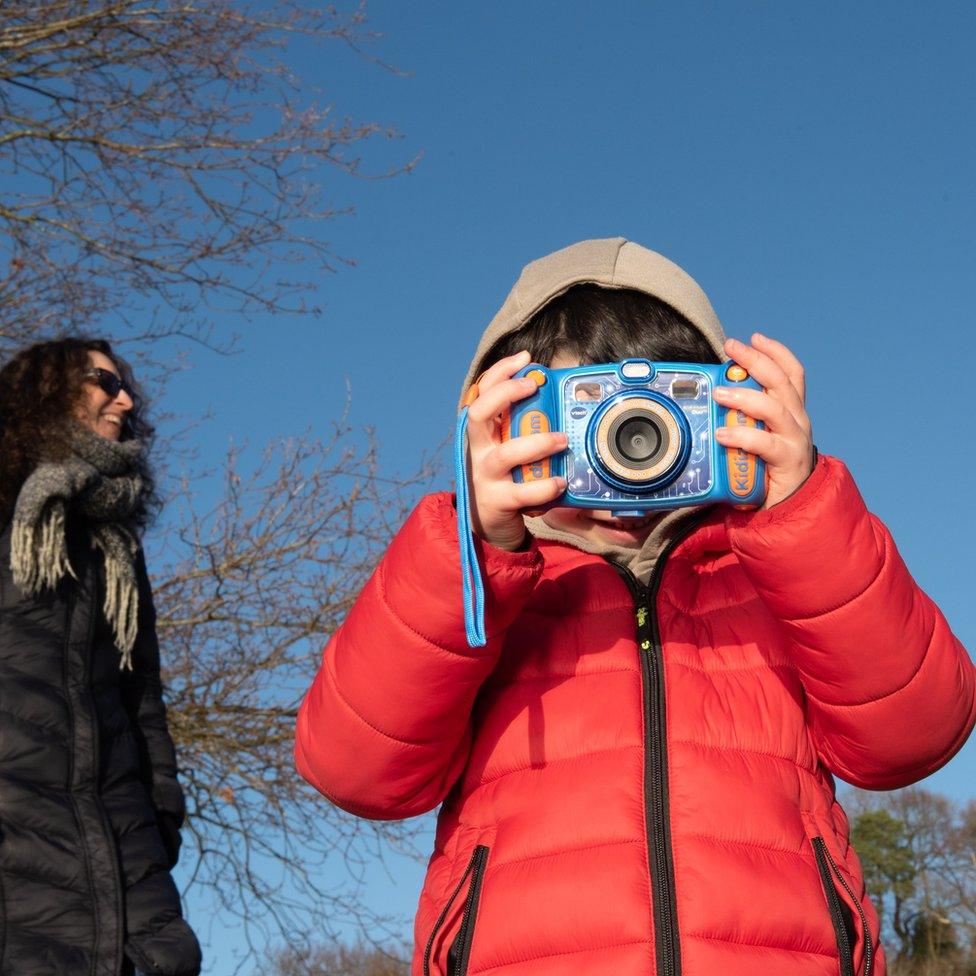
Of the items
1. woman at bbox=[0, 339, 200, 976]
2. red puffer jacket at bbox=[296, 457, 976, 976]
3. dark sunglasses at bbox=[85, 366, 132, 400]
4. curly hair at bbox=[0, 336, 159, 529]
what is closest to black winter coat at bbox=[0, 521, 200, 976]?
woman at bbox=[0, 339, 200, 976]

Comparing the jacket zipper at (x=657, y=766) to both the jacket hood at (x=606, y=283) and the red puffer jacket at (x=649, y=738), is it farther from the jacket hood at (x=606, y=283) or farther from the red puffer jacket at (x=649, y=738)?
the jacket hood at (x=606, y=283)

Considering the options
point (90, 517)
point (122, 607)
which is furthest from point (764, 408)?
point (90, 517)

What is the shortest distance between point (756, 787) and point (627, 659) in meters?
0.24

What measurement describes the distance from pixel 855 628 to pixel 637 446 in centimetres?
35

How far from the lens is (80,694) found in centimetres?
301

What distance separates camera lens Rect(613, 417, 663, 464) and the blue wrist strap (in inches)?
8.0

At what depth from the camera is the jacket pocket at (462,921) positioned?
5.30ft

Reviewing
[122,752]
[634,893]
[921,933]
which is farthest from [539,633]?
[921,933]

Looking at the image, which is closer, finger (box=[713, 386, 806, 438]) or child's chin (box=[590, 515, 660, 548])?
finger (box=[713, 386, 806, 438])

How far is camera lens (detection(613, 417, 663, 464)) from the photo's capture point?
1.65 m

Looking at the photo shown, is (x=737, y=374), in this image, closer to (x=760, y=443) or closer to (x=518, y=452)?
(x=760, y=443)

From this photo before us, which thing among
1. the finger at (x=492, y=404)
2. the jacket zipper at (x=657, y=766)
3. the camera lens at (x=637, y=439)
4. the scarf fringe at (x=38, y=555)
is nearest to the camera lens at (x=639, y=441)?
the camera lens at (x=637, y=439)

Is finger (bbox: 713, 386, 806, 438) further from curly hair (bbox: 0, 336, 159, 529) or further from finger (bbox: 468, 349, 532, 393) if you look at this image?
curly hair (bbox: 0, 336, 159, 529)

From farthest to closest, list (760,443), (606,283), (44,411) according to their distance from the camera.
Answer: (44,411) < (606,283) < (760,443)
